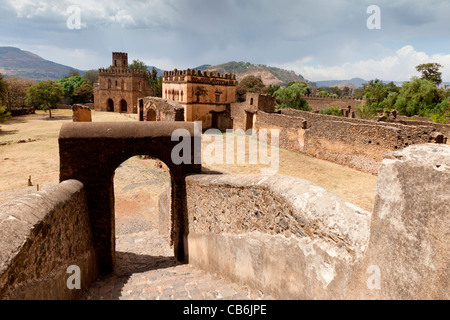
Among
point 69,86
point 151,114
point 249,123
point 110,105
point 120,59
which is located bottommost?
point 249,123

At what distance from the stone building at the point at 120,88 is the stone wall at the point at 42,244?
157ft

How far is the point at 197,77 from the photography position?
30.1m

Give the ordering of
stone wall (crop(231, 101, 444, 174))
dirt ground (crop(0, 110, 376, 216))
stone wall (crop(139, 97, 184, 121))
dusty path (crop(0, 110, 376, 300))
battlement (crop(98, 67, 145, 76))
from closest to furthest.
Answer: dusty path (crop(0, 110, 376, 300)) < dirt ground (crop(0, 110, 376, 216)) < stone wall (crop(231, 101, 444, 174)) < stone wall (crop(139, 97, 184, 121)) < battlement (crop(98, 67, 145, 76))

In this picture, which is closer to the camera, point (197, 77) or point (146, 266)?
point (146, 266)

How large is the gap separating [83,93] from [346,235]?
229 ft

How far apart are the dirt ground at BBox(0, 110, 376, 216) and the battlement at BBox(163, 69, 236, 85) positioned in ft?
32.7

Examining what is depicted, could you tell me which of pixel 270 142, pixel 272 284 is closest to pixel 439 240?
pixel 272 284

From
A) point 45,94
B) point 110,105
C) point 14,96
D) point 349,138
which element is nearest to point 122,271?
point 349,138

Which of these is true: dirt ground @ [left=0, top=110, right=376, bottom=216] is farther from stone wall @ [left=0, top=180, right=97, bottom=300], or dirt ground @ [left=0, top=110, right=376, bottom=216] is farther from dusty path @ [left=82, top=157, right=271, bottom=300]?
stone wall @ [left=0, top=180, right=97, bottom=300]

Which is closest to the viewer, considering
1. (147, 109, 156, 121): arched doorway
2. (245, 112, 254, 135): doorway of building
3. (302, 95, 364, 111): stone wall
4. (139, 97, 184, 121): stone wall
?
(139, 97, 184, 121): stone wall

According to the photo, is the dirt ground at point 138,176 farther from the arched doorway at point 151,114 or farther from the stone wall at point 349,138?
the arched doorway at point 151,114

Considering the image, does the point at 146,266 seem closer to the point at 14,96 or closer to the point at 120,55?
the point at 14,96

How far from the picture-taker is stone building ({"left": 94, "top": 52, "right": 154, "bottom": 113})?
5025cm

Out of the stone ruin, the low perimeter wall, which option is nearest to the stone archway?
the stone ruin
